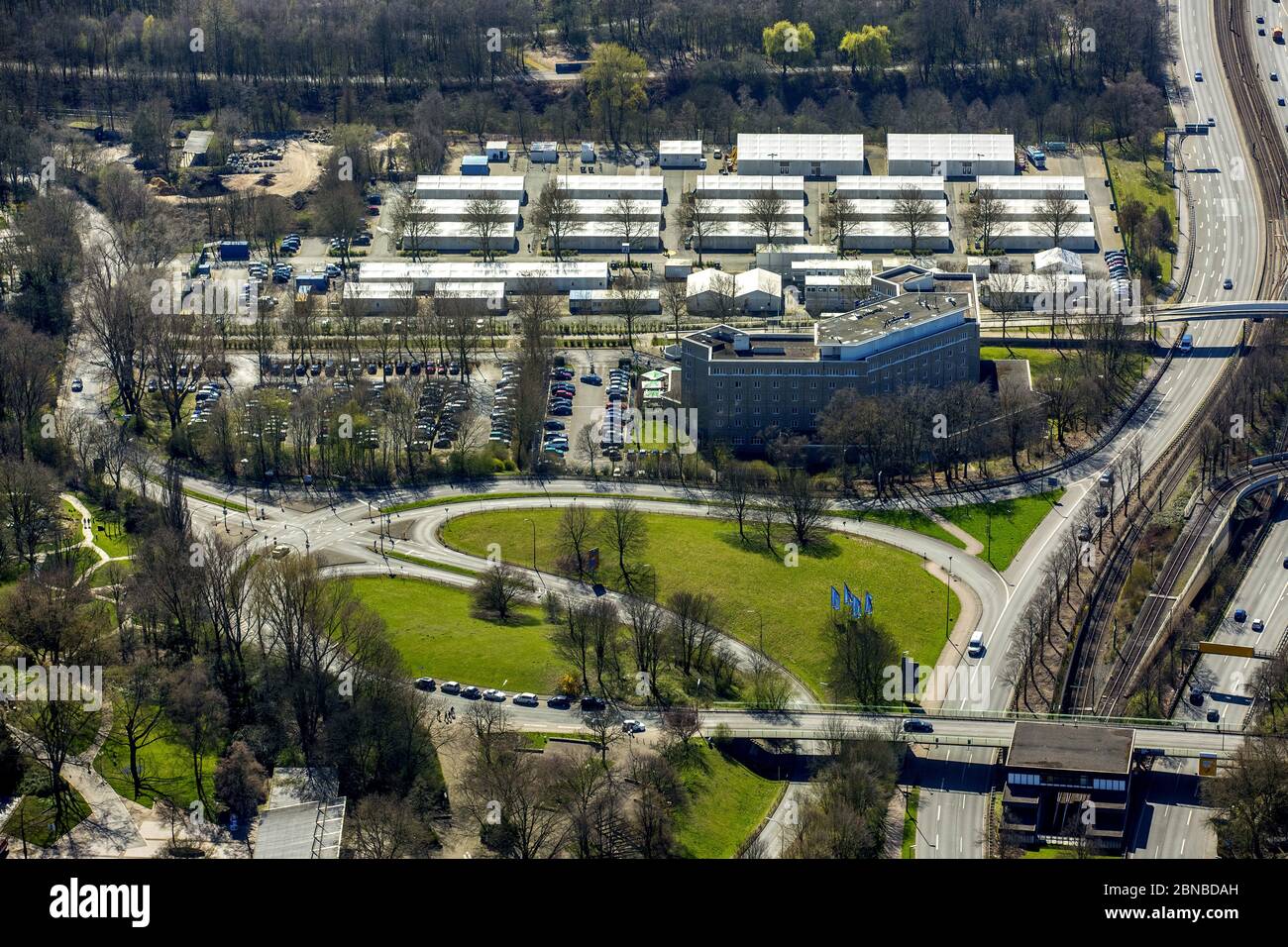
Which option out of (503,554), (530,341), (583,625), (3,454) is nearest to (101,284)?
(3,454)

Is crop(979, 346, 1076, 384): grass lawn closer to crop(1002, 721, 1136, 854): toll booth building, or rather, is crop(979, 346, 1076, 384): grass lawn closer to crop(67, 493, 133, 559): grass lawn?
crop(1002, 721, 1136, 854): toll booth building

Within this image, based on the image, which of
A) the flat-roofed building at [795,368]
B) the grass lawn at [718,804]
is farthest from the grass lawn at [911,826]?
the flat-roofed building at [795,368]

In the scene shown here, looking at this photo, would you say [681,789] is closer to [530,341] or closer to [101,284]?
[530,341]

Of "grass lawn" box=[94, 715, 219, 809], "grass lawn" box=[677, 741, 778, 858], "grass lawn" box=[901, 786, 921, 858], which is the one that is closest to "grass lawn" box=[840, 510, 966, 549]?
"grass lawn" box=[901, 786, 921, 858]

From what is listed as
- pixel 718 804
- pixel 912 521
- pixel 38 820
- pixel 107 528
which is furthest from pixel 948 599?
pixel 107 528

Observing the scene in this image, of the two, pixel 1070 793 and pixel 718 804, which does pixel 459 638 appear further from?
pixel 1070 793
